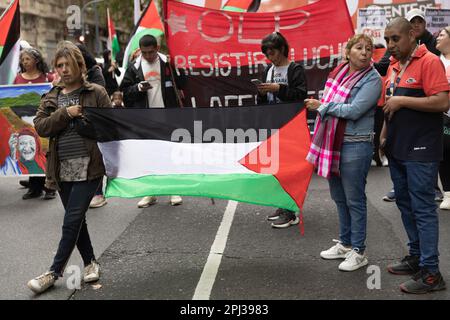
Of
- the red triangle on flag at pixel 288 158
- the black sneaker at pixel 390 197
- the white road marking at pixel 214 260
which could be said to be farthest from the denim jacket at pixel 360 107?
the black sneaker at pixel 390 197

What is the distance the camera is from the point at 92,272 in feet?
14.3

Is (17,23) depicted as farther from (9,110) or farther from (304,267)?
(304,267)

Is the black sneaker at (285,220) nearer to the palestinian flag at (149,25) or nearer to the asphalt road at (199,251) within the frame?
the asphalt road at (199,251)

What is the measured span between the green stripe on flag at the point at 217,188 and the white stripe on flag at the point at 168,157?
0.06 metres

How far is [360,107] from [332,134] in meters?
0.31

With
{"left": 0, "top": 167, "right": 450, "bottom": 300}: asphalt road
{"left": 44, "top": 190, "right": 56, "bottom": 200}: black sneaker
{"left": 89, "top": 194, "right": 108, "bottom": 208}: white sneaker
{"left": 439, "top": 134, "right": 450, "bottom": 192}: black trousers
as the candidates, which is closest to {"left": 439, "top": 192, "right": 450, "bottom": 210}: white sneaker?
{"left": 439, "top": 134, "right": 450, "bottom": 192}: black trousers

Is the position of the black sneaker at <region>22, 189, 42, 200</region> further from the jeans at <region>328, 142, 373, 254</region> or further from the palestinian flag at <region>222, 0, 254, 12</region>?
the jeans at <region>328, 142, 373, 254</region>

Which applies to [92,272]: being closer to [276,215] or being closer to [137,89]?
[276,215]

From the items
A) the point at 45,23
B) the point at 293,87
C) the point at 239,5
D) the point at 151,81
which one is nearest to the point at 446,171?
the point at 293,87

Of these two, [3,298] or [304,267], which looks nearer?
[3,298]

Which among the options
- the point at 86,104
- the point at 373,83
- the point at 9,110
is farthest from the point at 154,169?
the point at 9,110

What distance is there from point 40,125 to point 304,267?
2.40 m

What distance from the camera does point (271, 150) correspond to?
14.5 feet

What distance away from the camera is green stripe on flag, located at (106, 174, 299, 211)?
430cm
